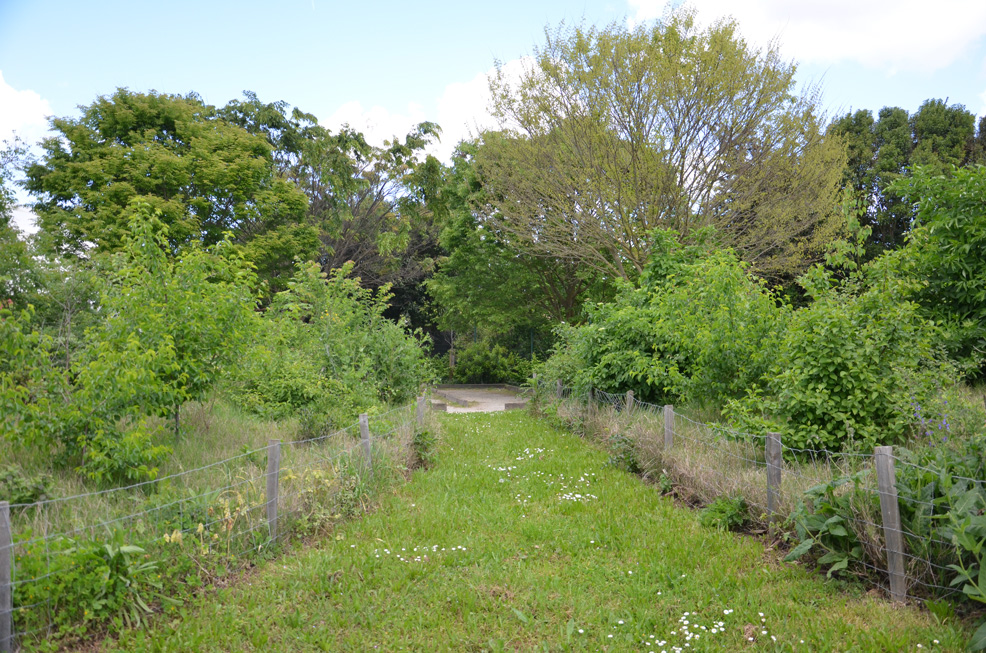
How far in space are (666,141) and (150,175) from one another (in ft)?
52.0

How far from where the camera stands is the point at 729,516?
19.4ft

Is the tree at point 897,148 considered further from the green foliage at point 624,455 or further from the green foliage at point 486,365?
the green foliage at point 624,455

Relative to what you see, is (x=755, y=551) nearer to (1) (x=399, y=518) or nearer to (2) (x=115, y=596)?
(1) (x=399, y=518)

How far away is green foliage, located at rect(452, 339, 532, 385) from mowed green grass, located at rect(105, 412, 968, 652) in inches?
840

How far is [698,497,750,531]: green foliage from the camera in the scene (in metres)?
5.88

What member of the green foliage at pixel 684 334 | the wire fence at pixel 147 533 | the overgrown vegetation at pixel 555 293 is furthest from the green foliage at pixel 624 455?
the wire fence at pixel 147 533

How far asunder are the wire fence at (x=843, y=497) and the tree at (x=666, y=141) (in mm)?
7956

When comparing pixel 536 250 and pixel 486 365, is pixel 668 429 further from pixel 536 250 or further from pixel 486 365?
pixel 486 365

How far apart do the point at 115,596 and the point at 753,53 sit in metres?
15.1

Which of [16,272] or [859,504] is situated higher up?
[16,272]

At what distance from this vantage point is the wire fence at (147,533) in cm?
372

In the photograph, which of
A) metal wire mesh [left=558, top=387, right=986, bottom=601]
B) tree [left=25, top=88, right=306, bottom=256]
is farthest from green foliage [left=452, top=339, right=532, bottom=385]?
metal wire mesh [left=558, top=387, right=986, bottom=601]

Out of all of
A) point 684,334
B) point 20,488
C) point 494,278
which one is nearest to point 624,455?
point 684,334

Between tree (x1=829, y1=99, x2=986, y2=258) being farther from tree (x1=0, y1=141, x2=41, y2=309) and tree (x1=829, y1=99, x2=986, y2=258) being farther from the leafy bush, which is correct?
tree (x1=0, y1=141, x2=41, y2=309)
